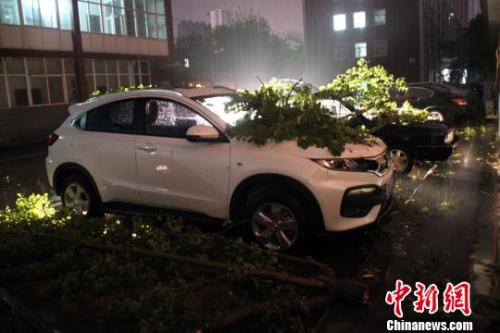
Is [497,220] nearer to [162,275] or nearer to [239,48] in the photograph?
[162,275]

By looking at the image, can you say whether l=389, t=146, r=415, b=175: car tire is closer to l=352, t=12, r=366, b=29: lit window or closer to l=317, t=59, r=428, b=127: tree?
l=317, t=59, r=428, b=127: tree

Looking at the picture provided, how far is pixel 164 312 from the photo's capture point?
13.5 feet

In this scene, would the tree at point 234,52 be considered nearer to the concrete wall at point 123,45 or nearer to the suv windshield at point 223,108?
the concrete wall at point 123,45

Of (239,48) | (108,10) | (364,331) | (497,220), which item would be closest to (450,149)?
(497,220)

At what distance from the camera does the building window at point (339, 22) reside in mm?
50938

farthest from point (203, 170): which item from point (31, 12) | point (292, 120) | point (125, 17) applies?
point (125, 17)

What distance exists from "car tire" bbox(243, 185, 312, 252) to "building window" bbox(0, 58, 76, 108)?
21.4 meters

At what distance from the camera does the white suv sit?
520 centimetres

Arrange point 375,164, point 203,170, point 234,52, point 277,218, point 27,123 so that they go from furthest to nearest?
point 234,52 < point 27,123 < point 203,170 < point 375,164 < point 277,218

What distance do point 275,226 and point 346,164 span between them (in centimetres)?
96

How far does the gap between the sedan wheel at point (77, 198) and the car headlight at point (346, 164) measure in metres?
3.24

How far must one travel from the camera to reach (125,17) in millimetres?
30766

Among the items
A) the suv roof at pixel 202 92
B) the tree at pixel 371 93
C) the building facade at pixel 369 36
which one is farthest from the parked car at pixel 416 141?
the building facade at pixel 369 36

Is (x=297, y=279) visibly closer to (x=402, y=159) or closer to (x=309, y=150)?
(x=309, y=150)
